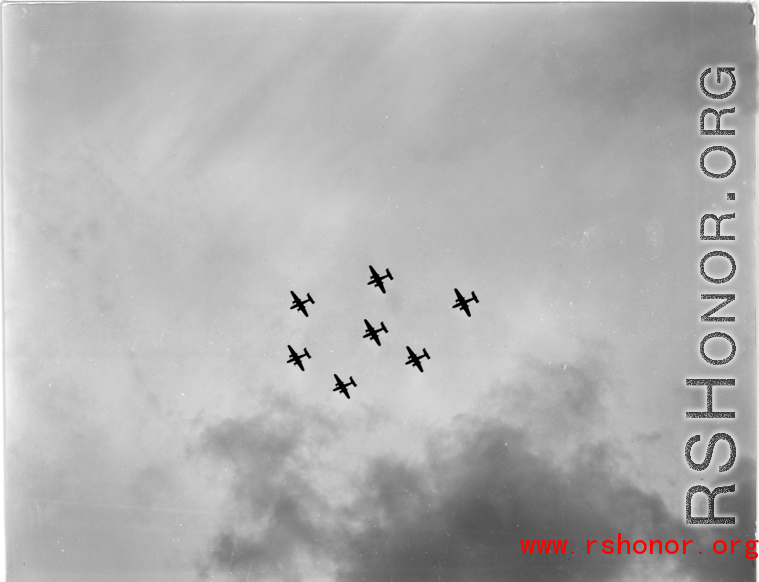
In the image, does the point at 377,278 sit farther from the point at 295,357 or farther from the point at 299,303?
the point at 295,357

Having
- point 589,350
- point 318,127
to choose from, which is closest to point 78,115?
point 318,127

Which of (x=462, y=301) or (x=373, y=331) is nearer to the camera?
(x=462, y=301)

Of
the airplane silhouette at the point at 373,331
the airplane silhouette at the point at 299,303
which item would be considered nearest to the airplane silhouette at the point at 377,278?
the airplane silhouette at the point at 373,331

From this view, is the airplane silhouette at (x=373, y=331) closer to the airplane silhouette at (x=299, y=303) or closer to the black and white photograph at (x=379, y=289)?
the black and white photograph at (x=379, y=289)

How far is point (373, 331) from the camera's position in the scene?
22531mm

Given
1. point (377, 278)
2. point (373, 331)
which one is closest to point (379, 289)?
point (377, 278)

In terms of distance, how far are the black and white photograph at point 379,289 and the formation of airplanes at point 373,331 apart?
15 centimetres

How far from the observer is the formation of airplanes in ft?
73.4

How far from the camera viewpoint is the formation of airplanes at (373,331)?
2236cm

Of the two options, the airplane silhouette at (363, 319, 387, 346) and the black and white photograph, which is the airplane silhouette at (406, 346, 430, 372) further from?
the airplane silhouette at (363, 319, 387, 346)

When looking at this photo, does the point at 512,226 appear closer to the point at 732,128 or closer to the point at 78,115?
the point at 732,128

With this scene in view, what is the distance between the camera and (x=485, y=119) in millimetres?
22750

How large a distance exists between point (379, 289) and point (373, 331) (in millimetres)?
2016

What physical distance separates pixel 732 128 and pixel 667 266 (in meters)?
7.11
